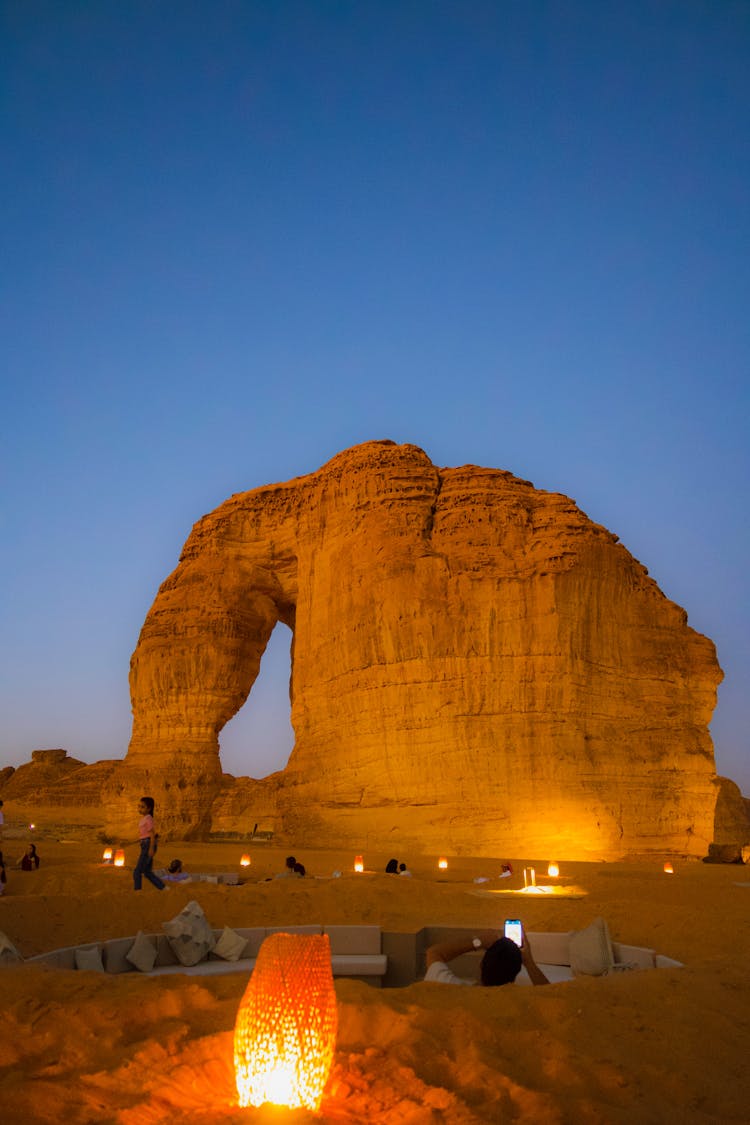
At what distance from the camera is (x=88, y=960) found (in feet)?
21.6

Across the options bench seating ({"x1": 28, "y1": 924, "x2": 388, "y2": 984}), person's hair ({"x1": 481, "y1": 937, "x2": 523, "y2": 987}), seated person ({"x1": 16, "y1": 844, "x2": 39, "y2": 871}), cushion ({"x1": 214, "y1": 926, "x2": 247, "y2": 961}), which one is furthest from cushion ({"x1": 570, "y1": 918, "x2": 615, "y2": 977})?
seated person ({"x1": 16, "y1": 844, "x2": 39, "y2": 871})

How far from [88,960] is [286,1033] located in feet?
13.2

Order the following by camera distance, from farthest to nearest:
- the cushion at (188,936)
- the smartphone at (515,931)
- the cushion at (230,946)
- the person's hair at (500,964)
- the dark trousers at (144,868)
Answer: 1. the dark trousers at (144,868)
2. the cushion at (230,946)
3. the cushion at (188,936)
4. the smartphone at (515,931)
5. the person's hair at (500,964)

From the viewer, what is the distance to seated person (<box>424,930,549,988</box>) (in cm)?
568

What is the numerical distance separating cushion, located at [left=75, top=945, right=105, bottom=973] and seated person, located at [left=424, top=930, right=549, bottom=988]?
109 inches

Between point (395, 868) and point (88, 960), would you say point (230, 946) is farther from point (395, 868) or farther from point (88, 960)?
point (395, 868)

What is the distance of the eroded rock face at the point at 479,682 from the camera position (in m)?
21.3

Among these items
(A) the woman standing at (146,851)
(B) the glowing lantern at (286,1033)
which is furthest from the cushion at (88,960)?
(A) the woman standing at (146,851)

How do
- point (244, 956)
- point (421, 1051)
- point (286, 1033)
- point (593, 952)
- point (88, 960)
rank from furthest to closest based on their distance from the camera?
1. point (244, 956)
2. point (593, 952)
3. point (88, 960)
4. point (421, 1051)
5. point (286, 1033)

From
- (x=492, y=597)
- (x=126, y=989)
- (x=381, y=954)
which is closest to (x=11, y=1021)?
(x=126, y=989)

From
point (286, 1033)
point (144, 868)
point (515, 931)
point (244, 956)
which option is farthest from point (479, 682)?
point (286, 1033)

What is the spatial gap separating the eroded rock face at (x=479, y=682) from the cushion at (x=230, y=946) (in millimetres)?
14278

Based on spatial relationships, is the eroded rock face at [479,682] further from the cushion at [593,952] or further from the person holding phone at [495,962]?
the person holding phone at [495,962]

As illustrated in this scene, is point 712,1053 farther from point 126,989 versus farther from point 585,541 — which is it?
point 585,541
